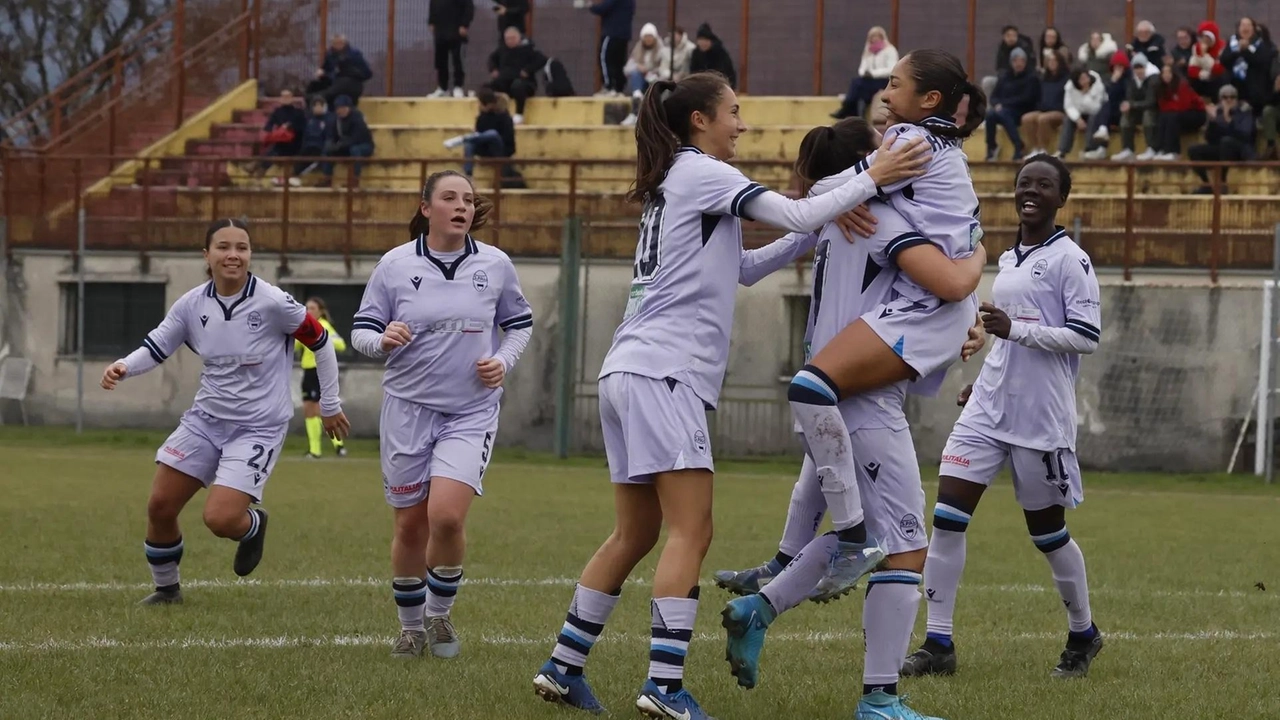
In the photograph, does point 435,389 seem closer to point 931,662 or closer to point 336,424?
point 336,424

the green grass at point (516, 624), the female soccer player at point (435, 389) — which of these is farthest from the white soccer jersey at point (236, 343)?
the female soccer player at point (435, 389)

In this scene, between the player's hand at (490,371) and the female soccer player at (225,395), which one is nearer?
the player's hand at (490,371)

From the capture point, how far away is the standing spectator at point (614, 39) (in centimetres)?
2859

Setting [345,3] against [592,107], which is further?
[345,3]

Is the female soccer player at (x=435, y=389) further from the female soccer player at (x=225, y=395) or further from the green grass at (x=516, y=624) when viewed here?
the female soccer player at (x=225, y=395)

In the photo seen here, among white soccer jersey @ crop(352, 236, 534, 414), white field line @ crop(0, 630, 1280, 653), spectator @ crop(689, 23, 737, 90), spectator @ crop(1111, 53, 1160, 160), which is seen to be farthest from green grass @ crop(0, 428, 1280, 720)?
spectator @ crop(689, 23, 737, 90)

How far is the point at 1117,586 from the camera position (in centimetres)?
1051

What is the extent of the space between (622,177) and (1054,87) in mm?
6112

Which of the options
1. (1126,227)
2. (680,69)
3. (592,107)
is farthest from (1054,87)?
(592,107)

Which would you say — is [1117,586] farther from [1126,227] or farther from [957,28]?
[957,28]

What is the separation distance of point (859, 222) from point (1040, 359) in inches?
76.7

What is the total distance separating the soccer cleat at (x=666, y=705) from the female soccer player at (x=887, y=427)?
0.61ft

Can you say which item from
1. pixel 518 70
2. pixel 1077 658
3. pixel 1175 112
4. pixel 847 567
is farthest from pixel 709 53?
pixel 847 567

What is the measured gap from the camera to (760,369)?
23016mm
